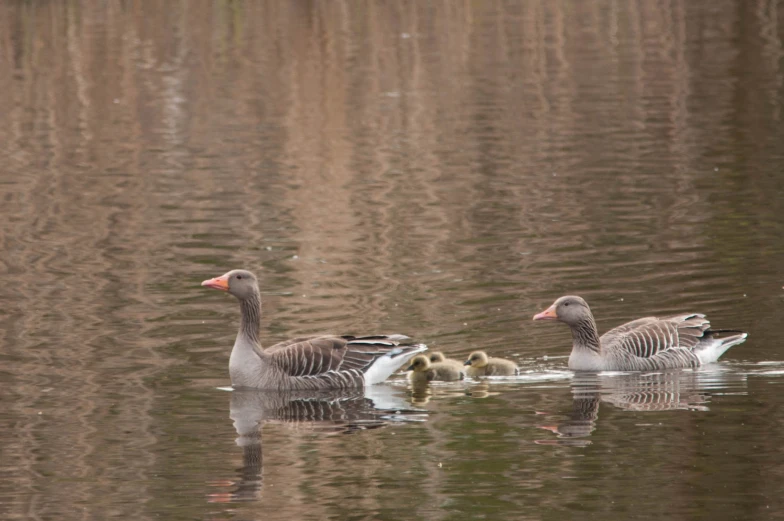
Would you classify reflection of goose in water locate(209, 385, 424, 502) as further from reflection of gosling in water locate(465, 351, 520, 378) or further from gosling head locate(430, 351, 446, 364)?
reflection of gosling in water locate(465, 351, 520, 378)

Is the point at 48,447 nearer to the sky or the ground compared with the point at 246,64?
nearer to the ground

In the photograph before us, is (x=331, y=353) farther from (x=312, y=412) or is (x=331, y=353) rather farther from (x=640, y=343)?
(x=640, y=343)

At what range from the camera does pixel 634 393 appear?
41.4ft

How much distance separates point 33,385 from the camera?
13156 millimetres

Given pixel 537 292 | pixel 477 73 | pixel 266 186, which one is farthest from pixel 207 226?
pixel 477 73

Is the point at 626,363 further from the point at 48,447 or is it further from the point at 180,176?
the point at 180,176

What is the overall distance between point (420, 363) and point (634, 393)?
1.92 metres

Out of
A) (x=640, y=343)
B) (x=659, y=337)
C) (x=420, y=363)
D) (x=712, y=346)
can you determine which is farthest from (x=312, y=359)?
(x=712, y=346)

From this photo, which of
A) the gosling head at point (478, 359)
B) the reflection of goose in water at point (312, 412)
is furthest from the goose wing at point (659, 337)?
the reflection of goose in water at point (312, 412)

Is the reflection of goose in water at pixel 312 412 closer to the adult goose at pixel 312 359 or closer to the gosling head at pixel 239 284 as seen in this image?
the adult goose at pixel 312 359

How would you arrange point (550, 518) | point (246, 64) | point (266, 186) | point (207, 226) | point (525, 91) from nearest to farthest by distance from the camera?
point (550, 518), point (207, 226), point (266, 186), point (525, 91), point (246, 64)

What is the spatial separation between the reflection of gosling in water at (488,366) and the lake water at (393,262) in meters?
0.11

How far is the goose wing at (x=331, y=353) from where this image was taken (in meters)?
13.1

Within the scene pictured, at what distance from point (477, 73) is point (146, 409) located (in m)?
25.5
